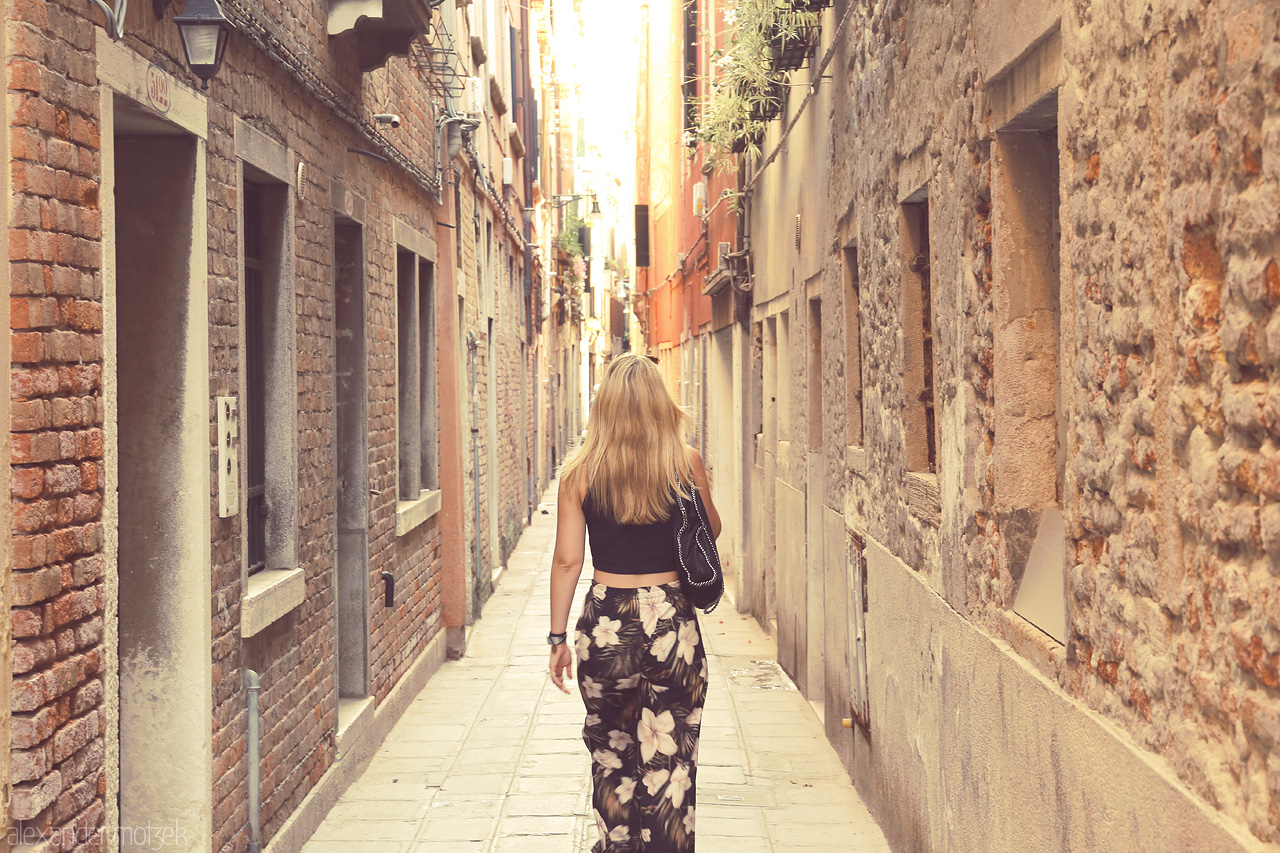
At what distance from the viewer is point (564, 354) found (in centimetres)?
3500

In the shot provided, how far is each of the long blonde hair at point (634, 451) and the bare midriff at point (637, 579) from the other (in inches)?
7.1

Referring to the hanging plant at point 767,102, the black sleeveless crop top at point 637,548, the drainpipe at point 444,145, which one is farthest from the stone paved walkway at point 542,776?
the hanging plant at point 767,102

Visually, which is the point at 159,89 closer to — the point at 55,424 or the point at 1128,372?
the point at 55,424

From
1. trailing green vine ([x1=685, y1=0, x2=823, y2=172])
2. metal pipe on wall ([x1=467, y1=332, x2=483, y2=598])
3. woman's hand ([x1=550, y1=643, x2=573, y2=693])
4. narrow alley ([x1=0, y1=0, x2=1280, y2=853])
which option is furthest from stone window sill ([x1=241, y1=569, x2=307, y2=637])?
metal pipe on wall ([x1=467, y1=332, x2=483, y2=598])

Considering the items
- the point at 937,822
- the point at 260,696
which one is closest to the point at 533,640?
the point at 260,696

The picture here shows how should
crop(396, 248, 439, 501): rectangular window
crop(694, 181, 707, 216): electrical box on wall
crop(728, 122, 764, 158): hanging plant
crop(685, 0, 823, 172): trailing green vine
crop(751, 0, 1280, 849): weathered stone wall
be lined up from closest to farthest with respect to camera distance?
crop(751, 0, 1280, 849): weathered stone wall → crop(685, 0, 823, 172): trailing green vine → crop(396, 248, 439, 501): rectangular window → crop(728, 122, 764, 158): hanging plant → crop(694, 181, 707, 216): electrical box on wall

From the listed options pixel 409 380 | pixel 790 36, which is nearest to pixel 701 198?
pixel 409 380

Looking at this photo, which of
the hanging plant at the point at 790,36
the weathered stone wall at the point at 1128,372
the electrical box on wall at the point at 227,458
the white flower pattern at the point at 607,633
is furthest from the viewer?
the hanging plant at the point at 790,36

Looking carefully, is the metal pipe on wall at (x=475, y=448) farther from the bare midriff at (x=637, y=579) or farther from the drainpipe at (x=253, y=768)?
the bare midriff at (x=637, y=579)

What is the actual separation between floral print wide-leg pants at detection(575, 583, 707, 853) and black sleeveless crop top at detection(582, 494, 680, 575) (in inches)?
2.9

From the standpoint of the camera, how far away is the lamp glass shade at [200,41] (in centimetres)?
404

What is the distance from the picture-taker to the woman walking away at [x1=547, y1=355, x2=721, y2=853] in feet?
14.0

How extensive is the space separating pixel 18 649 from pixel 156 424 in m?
1.33

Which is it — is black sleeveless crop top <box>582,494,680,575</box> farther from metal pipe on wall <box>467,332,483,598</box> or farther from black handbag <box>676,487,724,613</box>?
metal pipe on wall <box>467,332,483,598</box>
